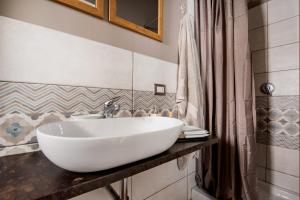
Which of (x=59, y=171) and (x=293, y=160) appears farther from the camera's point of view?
(x=293, y=160)

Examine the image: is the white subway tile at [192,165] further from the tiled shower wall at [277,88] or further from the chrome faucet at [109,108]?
the chrome faucet at [109,108]

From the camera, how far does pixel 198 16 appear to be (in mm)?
1229

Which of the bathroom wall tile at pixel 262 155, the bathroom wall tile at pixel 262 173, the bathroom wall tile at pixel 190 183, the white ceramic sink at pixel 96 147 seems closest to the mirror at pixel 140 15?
the white ceramic sink at pixel 96 147

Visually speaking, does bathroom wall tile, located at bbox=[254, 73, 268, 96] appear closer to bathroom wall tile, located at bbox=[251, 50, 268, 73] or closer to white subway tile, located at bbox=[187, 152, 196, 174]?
bathroom wall tile, located at bbox=[251, 50, 268, 73]

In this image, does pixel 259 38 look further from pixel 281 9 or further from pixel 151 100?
pixel 151 100

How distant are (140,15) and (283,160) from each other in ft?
5.11

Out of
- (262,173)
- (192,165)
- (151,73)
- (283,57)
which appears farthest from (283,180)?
(151,73)

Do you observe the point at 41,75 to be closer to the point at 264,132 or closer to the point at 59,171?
the point at 59,171

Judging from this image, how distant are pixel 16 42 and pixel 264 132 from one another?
1755mm

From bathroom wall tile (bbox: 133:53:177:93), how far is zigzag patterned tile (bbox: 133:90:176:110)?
1.3 inches

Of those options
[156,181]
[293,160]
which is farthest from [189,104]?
[293,160]

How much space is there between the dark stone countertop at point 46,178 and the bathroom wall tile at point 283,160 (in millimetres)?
1226

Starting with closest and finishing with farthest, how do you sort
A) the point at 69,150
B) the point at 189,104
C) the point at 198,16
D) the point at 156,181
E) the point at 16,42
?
the point at 69,150 → the point at 16,42 → the point at 156,181 → the point at 189,104 → the point at 198,16

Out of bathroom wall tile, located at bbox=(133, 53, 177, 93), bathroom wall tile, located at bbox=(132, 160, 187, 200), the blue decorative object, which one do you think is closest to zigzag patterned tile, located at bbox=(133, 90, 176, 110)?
bathroom wall tile, located at bbox=(133, 53, 177, 93)
